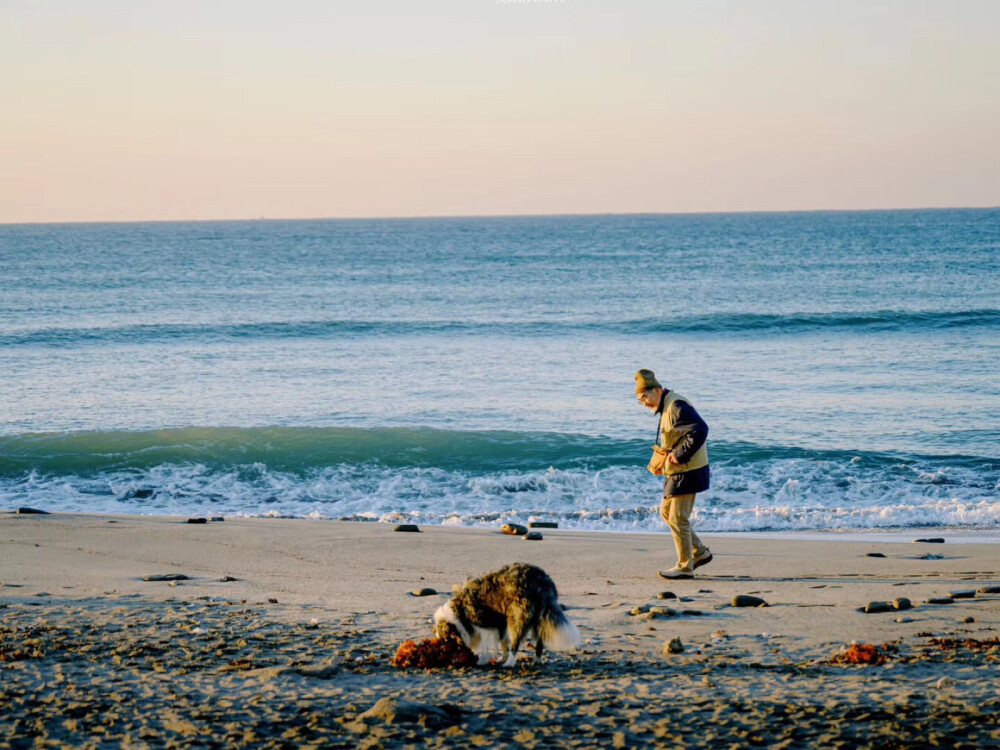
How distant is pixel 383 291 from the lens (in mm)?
49781

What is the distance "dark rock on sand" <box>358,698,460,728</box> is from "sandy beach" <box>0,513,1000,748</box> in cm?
1

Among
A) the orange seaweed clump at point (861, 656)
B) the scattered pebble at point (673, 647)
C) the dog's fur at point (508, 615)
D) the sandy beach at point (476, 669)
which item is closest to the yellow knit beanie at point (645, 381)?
the sandy beach at point (476, 669)

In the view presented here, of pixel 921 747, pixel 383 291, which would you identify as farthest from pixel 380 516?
pixel 383 291

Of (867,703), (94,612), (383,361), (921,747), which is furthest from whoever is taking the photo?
(383,361)

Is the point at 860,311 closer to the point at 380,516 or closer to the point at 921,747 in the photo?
the point at 380,516

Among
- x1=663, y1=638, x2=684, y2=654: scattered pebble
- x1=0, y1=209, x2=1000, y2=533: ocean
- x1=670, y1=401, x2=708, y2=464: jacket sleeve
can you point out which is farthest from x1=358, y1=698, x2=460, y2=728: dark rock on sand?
x1=0, y1=209, x2=1000, y2=533: ocean

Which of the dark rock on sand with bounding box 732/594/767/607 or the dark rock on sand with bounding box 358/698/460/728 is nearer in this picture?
the dark rock on sand with bounding box 358/698/460/728

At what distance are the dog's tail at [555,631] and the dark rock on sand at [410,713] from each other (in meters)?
0.96

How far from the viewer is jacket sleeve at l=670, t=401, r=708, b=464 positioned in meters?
8.51

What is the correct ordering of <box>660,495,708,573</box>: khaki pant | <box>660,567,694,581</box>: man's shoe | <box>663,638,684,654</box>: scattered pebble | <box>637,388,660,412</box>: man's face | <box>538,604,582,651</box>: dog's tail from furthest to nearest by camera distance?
<box>660,567,694,581</box>: man's shoe, <box>660,495,708,573</box>: khaki pant, <box>637,388,660,412</box>: man's face, <box>663,638,684,654</box>: scattered pebble, <box>538,604,582,651</box>: dog's tail

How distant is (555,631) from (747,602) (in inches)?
94.2

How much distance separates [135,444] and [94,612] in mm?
11789

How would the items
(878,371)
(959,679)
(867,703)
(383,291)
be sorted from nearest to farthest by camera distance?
(867,703), (959,679), (878,371), (383,291)

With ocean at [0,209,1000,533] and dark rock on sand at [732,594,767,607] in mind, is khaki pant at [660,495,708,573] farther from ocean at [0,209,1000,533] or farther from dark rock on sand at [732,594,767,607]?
ocean at [0,209,1000,533]
